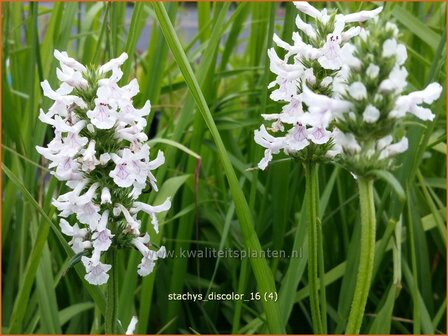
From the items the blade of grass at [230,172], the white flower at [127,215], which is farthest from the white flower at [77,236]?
the blade of grass at [230,172]

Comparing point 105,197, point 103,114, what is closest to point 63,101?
point 103,114

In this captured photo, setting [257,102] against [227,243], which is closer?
[227,243]

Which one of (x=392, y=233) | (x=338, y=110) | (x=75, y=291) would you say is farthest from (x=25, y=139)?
(x=338, y=110)

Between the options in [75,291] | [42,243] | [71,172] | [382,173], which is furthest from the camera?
[75,291]

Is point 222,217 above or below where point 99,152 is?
below

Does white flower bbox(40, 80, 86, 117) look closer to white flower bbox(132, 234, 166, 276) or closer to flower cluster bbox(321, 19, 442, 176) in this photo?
white flower bbox(132, 234, 166, 276)

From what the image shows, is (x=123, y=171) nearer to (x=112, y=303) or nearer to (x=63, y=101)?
(x=63, y=101)

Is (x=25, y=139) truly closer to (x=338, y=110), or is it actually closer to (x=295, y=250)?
(x=295, y=250)
